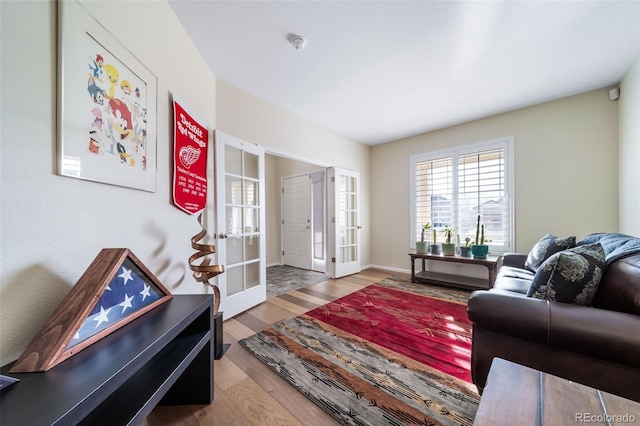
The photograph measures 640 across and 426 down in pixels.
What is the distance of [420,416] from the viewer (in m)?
1.18

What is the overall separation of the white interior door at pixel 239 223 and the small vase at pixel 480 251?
9.48 ft

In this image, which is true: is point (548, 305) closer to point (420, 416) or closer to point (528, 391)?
point (528, 391)

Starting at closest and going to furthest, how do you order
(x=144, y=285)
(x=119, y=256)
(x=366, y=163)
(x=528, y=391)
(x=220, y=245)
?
(x=528, y=391)
(x=119, y=256)
(x=144, y=285)
(x=220, y=245)
(x=366, y=163)

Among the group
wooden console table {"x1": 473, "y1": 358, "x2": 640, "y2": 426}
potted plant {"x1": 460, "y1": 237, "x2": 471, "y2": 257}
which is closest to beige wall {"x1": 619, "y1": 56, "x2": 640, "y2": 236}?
potted plant {"x1": 460, "y1": 237, "x2": 471, "y2": 257}

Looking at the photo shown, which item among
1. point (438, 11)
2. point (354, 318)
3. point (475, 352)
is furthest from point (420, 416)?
point (438, 11)

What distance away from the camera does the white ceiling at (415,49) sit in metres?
1.63

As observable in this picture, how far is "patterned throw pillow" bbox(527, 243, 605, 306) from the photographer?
3.77 feet

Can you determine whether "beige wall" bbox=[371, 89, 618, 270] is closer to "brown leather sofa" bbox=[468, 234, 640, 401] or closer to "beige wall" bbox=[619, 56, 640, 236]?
"beige wall" bbox=[619, 56, 640, 236]

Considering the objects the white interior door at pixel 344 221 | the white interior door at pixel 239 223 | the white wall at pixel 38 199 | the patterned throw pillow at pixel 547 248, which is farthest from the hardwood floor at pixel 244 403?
the patterned throw pillow at pixel 547 248

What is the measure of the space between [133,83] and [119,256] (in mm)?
996

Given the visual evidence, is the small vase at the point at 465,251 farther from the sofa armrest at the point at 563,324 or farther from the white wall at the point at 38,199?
the white wall at the point at 38,199

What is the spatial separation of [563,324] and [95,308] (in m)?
1.97

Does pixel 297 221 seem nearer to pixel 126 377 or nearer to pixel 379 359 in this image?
pixel 379 359

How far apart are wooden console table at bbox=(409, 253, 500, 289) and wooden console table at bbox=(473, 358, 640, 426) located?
266cm
